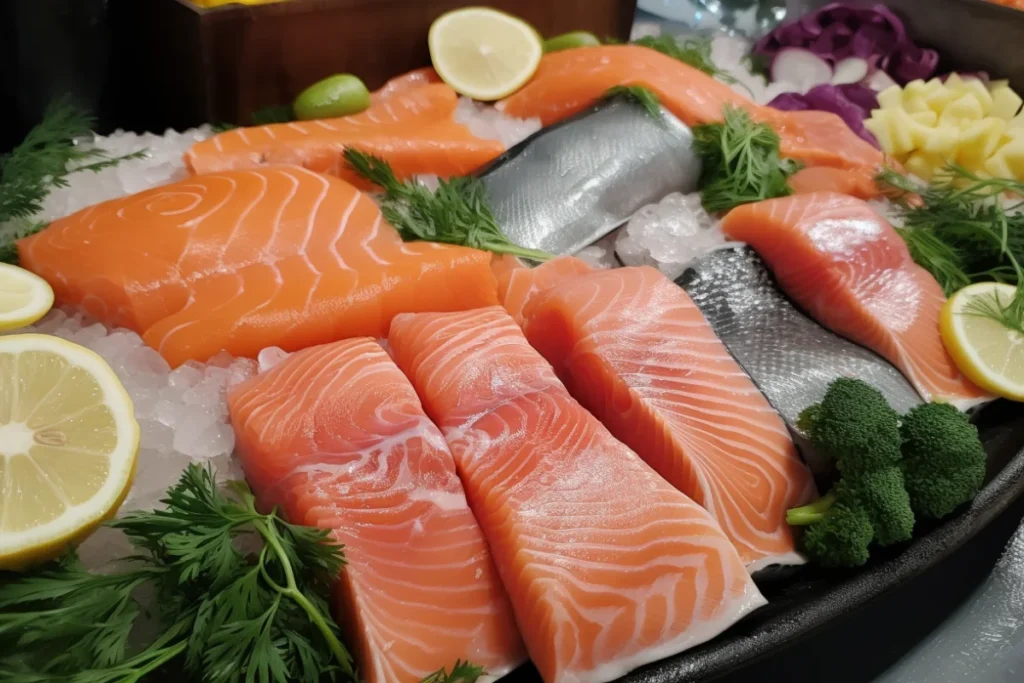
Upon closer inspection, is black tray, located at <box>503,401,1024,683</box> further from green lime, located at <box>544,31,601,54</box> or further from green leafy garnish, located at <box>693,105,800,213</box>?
green lime, located at <box>544,31,601,54</box>

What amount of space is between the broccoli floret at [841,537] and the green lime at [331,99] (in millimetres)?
1981

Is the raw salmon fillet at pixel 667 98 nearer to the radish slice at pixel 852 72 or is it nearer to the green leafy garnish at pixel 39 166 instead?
the radish slice at pixel 852 72

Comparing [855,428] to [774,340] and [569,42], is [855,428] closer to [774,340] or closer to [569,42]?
[774,340]

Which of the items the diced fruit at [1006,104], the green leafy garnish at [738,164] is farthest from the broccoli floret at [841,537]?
the diced fruit at [1006,104]

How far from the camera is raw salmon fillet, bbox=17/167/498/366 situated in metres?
1.71

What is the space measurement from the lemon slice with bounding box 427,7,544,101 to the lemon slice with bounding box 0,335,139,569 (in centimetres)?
191

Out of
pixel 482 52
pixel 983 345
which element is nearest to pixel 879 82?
pixel 482 52

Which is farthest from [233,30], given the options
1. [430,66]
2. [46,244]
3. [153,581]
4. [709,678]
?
[709,678]

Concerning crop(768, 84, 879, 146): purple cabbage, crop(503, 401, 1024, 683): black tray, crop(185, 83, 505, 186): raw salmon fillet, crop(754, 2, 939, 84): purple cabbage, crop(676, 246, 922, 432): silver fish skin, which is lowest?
crop(503, 401, 1024, 683): black tray

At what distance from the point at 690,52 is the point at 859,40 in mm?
946

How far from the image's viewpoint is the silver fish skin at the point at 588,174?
88.2 inches

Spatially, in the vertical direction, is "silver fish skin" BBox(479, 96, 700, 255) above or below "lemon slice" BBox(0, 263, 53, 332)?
above

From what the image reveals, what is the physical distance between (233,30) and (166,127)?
55 centimetres

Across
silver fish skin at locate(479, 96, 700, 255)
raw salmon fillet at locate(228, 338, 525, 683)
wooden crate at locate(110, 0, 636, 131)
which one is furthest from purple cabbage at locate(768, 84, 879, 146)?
raw salmon fillet at locate(228, 338, 525, 683)
